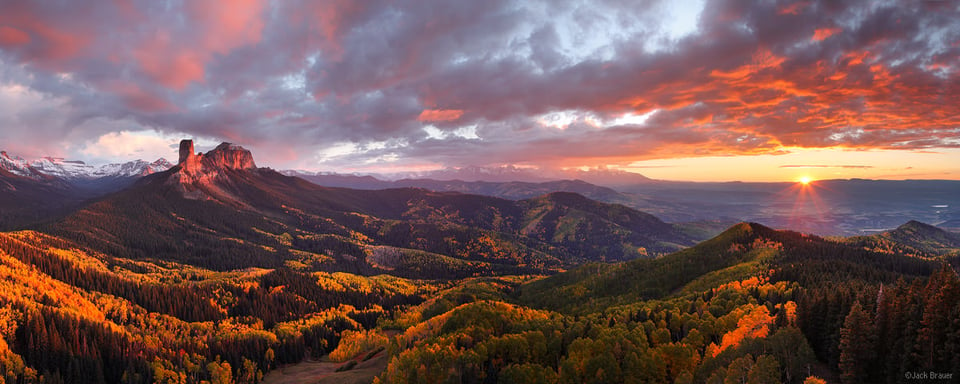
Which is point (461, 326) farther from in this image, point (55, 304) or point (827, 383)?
point (55, 304)

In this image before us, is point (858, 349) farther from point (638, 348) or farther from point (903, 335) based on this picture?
point (638, 348)

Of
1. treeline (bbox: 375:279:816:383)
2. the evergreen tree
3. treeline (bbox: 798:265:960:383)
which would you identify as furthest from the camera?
treeline (bbox: 375:279:816:383)

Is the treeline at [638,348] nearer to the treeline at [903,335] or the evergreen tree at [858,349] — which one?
the evergreen tree at [858,349]

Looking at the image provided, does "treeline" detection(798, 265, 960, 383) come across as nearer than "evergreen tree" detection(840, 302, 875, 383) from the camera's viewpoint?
Yes

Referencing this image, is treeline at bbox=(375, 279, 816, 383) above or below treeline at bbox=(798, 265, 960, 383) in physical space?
below

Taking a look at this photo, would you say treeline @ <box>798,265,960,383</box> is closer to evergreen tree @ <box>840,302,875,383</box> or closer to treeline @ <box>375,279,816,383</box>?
evergreen tree @ <box>840,302,875,383</box>

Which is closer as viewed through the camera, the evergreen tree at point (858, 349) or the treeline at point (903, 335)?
the treeline at point (903, 335)

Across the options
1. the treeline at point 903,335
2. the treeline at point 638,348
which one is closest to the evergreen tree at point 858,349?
the treeline at point 903,335

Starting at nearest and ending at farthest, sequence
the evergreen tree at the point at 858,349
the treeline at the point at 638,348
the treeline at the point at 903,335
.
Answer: the treeline at the point at 903,335
the evergreen tree at the point at 858,349
the treeline at the point at 638,348

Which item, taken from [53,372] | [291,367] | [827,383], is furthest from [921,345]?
[53,372]

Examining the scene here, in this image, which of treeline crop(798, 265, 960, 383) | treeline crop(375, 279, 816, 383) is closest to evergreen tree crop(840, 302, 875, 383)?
treeline crop(798, 265, 960, 383)

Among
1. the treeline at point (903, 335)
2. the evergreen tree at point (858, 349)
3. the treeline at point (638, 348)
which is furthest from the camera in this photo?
the treeline at point (638, 348)
